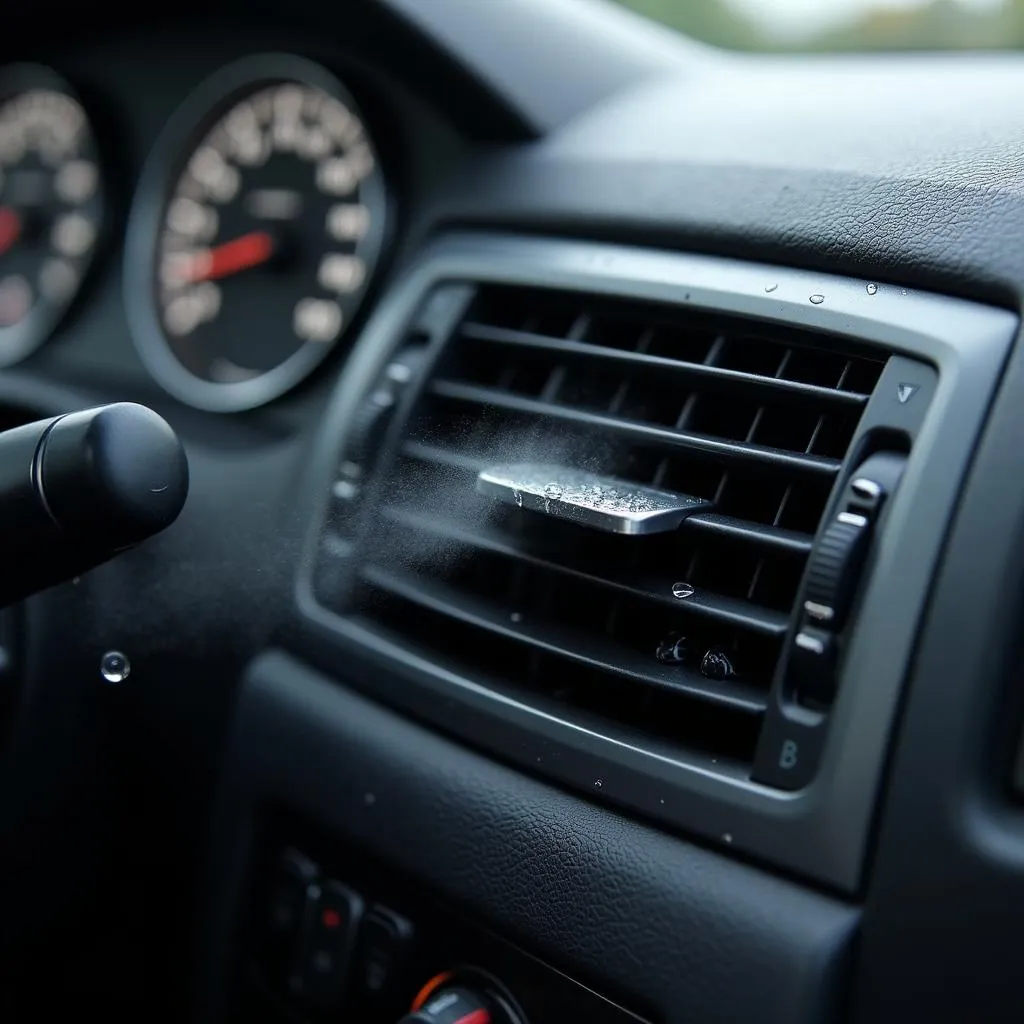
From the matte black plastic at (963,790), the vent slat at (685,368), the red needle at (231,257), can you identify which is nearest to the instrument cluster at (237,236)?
the red needle at (231,257)

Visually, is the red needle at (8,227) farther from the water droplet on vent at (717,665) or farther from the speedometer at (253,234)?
the water droplet on vent at (717,665)

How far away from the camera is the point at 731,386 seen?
1.06m

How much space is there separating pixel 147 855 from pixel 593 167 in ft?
2.79

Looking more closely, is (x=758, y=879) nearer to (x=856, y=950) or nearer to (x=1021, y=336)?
(x=856, y=950)

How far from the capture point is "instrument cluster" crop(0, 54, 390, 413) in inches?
62.3

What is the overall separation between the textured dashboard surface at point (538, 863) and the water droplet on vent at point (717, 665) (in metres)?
0.12

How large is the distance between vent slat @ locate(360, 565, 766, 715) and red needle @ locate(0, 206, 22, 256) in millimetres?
1045

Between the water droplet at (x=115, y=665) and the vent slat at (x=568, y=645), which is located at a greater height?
the vent slat at (x=568, y=645)

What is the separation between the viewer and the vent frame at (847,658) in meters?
0.92

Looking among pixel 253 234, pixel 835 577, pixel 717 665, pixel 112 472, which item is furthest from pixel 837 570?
pixel 253 234

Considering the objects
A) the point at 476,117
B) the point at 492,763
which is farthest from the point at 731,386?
the point at 476,117

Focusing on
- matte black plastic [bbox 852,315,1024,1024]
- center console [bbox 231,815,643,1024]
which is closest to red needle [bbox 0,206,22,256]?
center console [bbox 231,815,643,1024]

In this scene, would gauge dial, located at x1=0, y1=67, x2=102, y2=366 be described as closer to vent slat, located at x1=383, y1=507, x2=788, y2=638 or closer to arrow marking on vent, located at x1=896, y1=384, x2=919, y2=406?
vent slat, located at x1=383, y1=507, x2=788, y2=638

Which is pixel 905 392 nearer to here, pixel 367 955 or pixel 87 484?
pixel 87 484
